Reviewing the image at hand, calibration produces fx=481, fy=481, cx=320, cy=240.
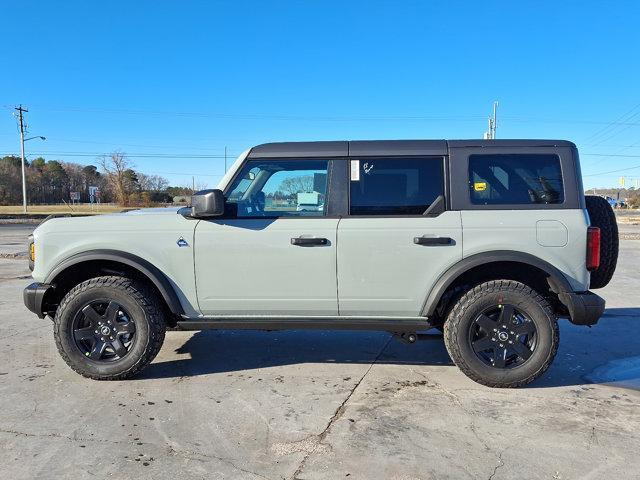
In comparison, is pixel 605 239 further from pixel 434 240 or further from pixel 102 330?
pixel 102 330

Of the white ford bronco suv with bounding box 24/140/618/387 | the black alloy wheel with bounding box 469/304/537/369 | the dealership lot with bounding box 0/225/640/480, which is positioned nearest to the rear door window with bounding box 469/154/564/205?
the white ford bronco suv with bounding box 24/140/618/387

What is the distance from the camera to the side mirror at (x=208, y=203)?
3814 millimetres

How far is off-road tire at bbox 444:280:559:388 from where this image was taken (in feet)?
12.5

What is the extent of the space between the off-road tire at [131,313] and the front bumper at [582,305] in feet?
10.9

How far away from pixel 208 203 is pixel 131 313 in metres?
1.15

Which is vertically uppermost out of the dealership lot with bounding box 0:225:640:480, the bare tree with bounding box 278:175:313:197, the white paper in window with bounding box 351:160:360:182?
the white paper in window with bounding box 351:160:360:182

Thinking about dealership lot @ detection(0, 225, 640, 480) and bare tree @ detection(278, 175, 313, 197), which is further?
bare tree @ detection(278, 175, 313, 197)

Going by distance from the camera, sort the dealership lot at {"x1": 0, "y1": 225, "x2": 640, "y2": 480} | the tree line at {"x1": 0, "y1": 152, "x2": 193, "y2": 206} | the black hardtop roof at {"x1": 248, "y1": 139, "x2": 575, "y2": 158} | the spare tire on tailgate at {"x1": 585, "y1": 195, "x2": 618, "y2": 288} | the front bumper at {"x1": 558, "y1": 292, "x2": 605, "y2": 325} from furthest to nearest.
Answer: the tree line at {"x1": 0, "y1": 152, "x2": 193, "y2": 206} → the spare tire on tailgate at {"x1": 585, "y1": 195, "x2": 618, "y2": 288} → the black hardtop roof at {"x1": 248, "y1": 139, "x2": 575, "y2": 158} → the front bumper at {"x1": 558, "y1": 292, "x2": 605, "y2": 325} → the dealership lot at {"x1": 0, "y1": 225, "x2": 640, "y2": 480}

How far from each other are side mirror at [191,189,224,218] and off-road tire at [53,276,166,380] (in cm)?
89

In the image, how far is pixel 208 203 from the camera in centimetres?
382

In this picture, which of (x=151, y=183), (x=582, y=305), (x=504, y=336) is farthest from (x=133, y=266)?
(x=151, y=183)

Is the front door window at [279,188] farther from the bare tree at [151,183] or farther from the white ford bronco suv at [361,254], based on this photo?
the bare tree at [151,183]

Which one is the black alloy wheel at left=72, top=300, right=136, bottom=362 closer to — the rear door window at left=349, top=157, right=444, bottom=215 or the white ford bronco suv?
the white ford bronco suv

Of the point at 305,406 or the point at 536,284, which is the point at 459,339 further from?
the point at 305,406
